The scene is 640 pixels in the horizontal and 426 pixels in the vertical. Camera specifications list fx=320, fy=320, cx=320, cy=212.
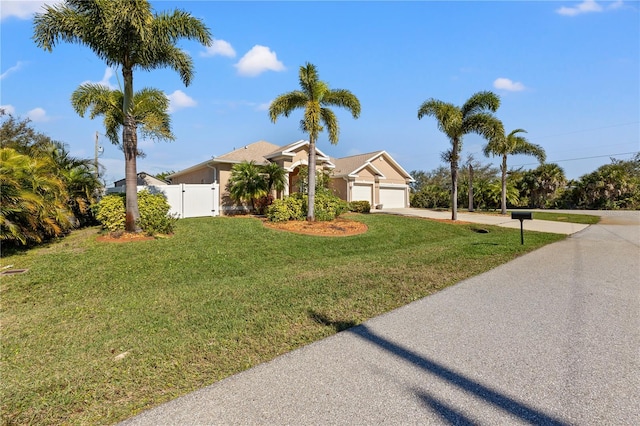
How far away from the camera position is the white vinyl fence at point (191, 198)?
596 inches

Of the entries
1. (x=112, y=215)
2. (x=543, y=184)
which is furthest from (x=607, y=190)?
(x=112, y=215)

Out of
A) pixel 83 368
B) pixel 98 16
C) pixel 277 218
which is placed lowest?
pixel 83 368

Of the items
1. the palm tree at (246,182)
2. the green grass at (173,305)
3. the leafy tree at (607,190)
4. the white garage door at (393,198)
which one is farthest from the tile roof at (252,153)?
the leafy tree at (607,190)

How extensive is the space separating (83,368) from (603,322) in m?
5.90

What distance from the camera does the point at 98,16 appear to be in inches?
361

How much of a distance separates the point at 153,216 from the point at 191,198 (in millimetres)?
5398

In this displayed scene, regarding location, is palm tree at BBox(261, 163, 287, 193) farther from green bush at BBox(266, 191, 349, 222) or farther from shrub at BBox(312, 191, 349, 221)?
shrub at BBox(312, 191, 349, 221)

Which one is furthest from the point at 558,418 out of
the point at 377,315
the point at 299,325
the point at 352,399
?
the point at 299,325

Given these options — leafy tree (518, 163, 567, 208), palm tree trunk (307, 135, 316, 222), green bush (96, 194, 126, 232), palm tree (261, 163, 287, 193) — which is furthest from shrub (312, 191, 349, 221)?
leafy tree (518, 163, 567, 208)

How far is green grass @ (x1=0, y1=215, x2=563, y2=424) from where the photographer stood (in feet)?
9.09

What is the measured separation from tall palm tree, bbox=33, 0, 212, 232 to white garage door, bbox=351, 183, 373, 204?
1655 centimetres

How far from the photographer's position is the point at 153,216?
35.3ft

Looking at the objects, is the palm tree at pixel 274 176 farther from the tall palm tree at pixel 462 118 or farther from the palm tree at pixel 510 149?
the palm tree at pixel 510 149

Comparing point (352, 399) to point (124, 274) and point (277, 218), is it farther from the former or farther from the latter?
point (277, 218)
